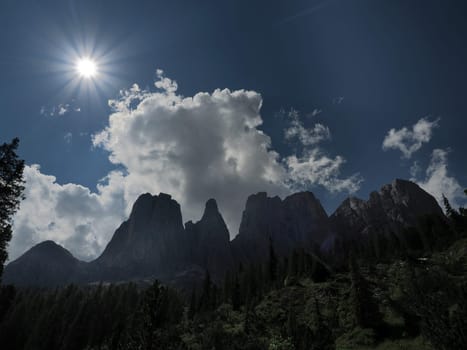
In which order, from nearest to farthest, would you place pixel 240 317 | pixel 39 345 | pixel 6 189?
pixel 6 189 → pixel 240 317 → pixel 39 345

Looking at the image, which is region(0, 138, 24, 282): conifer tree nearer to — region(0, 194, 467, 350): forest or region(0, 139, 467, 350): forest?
region(0, 139, 467, 350): forest

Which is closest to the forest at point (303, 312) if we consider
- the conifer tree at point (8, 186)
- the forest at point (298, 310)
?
the forest at point (298, 310)

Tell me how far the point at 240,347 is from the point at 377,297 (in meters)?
32.5

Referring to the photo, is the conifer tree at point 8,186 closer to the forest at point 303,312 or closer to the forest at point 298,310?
the forest at point 298,310

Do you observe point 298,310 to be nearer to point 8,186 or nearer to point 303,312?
point 303,312

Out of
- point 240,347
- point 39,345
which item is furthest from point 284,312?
point 39,345

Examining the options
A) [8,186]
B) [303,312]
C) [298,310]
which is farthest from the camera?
[298,310]

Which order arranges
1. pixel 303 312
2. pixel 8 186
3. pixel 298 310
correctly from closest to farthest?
pixel 8 186 < pixel 303 312 < pixel 298 310

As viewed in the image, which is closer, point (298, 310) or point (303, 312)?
point (303, 312)

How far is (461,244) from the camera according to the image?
81.1 metres

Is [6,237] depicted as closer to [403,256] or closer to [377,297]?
[377,297]

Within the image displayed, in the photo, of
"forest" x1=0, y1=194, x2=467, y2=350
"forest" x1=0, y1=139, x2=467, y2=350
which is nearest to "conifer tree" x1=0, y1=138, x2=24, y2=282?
"forest" x1=0, y1=139, x2=467, y2=350

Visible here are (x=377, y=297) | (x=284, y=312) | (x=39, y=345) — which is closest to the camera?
(x=377, y=297)

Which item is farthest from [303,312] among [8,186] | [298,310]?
[8,186]
